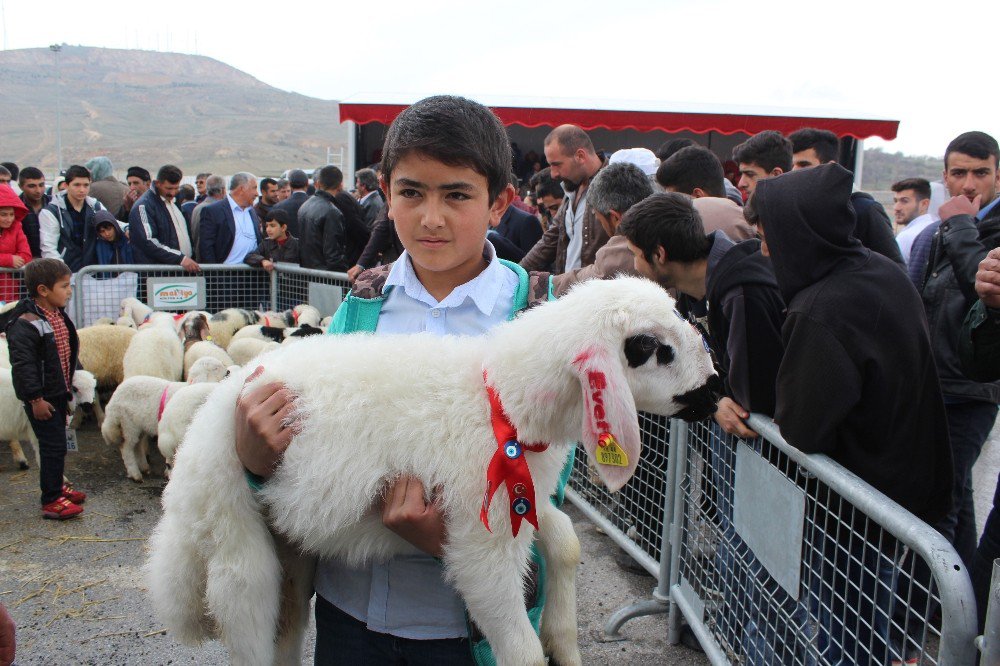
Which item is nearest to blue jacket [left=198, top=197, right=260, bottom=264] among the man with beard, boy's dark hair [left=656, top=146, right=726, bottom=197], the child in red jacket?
the child in red jacket

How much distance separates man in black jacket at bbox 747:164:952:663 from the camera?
2559 millimetres

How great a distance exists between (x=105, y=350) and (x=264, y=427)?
6.37m

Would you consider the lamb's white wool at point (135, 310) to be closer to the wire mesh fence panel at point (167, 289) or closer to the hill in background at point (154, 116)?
the wire mesh fence panel at point (167, 289)

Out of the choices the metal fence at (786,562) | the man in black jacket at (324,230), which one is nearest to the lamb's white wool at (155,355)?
the man in black jacket at (324,230)

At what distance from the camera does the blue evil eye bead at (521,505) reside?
1570 mm

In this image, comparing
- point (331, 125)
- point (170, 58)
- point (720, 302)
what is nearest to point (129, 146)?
point (331, 125)

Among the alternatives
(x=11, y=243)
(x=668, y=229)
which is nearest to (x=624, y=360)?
(x=668, y=229)

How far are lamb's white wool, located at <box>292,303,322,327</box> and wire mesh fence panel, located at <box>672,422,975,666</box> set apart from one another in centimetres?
456

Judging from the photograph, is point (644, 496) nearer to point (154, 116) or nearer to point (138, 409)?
point (138, 409)

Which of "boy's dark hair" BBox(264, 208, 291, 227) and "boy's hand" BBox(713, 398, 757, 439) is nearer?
"boy's hand" BBox(713, 398, 757, 439)

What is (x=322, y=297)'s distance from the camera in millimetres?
7402

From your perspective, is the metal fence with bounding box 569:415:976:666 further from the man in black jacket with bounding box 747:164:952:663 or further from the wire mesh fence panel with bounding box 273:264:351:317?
the wire mesh fence panel with bounding box 273:264:351:317

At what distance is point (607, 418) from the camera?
159 centimetres

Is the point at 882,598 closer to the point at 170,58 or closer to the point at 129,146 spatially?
the point at 129,146
